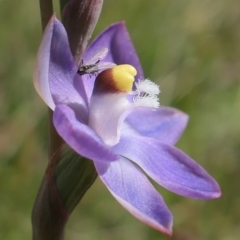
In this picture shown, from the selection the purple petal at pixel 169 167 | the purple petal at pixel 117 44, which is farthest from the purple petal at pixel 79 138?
the purple petal at pixel 117 44

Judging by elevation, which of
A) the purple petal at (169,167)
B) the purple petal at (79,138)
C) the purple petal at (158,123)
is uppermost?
the purple petal at (79,138)

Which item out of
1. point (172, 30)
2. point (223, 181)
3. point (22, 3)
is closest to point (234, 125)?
point (223, 181)

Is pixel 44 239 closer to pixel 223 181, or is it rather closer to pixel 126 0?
pixel 223 181

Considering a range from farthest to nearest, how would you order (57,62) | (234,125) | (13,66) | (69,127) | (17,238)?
(234,125) → (13,66) → (17,238) → (57,62) → (69,127)

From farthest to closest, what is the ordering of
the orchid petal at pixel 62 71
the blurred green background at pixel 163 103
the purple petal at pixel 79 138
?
the blurred green background at pixel 163 103 → the orchid petal at pixel 62 71 → the purple petal at pixel 79 138

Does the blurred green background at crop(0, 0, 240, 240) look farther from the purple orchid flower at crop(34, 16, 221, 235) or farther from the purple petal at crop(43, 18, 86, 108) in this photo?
the purple petal at crop(43, 18, 86, 108)

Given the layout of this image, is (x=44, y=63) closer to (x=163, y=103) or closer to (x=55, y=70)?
(x=55, y=70)

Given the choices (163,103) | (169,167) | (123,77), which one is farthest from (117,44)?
(163,103)

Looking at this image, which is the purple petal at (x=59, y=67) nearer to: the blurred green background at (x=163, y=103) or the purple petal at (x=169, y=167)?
the purple petal at (x=169, y=167)
